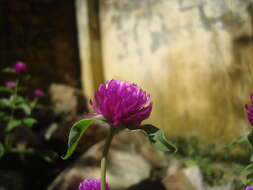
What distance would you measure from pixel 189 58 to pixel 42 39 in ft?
6.66

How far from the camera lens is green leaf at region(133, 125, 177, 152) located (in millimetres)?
688

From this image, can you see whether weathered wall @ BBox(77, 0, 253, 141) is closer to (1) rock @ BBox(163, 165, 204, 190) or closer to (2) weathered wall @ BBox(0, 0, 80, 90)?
(2) weathered wall @ BBox(0, 0, 80, 90)

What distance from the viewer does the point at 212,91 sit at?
3.11m

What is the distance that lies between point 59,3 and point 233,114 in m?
2.76

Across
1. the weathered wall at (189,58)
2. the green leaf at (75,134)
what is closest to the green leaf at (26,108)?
the green leaf at (75,134)

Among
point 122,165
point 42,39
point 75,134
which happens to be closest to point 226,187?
point 122,165

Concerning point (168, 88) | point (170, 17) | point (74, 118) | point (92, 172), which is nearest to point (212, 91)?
point (168, 88)

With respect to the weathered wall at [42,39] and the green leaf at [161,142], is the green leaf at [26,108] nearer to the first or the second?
the green leaf at [161,142]

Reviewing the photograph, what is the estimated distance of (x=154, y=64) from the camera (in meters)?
3.54

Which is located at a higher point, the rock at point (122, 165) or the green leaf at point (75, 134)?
the green leaf at point (75, 134)

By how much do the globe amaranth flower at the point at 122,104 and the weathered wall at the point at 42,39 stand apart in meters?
3.29

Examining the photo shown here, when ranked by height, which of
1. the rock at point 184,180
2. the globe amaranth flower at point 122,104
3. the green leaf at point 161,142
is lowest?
the rock at point 184,180

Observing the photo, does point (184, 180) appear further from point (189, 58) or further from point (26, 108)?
point (189, 58)

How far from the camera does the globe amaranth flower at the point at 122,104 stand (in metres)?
0.72
